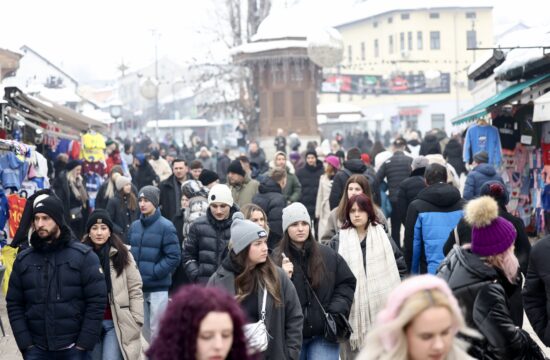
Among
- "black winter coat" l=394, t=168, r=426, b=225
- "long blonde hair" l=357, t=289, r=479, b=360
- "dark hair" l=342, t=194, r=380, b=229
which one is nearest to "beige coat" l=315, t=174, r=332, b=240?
"black winter coat" l=394, t=168, r=426, b=225

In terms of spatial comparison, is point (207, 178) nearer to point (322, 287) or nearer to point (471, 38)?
point (322, 287)

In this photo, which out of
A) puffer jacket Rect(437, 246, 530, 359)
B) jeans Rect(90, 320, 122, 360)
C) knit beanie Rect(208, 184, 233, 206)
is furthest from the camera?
knit beanie Rect(208, 184, 233, 206)

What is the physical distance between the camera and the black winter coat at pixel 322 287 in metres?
7.73

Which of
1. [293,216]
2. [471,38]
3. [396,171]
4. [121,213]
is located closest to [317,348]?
[293,216]

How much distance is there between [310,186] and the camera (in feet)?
56.9

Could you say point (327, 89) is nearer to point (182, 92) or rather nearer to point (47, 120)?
point (47, 120)

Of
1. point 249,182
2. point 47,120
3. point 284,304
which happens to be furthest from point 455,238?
point 47,120

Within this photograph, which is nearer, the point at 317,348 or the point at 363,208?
the point at 317,348

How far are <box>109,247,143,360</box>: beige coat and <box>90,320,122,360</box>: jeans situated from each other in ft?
0.11

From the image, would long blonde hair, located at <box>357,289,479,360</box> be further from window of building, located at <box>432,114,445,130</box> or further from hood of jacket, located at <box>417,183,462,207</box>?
window of building, located at <box>432,114,445,130</box>

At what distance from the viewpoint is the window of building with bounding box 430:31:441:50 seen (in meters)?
90.9

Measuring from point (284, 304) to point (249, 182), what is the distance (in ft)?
23.3

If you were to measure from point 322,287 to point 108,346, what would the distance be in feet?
5.38

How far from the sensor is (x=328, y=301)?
7.84m
